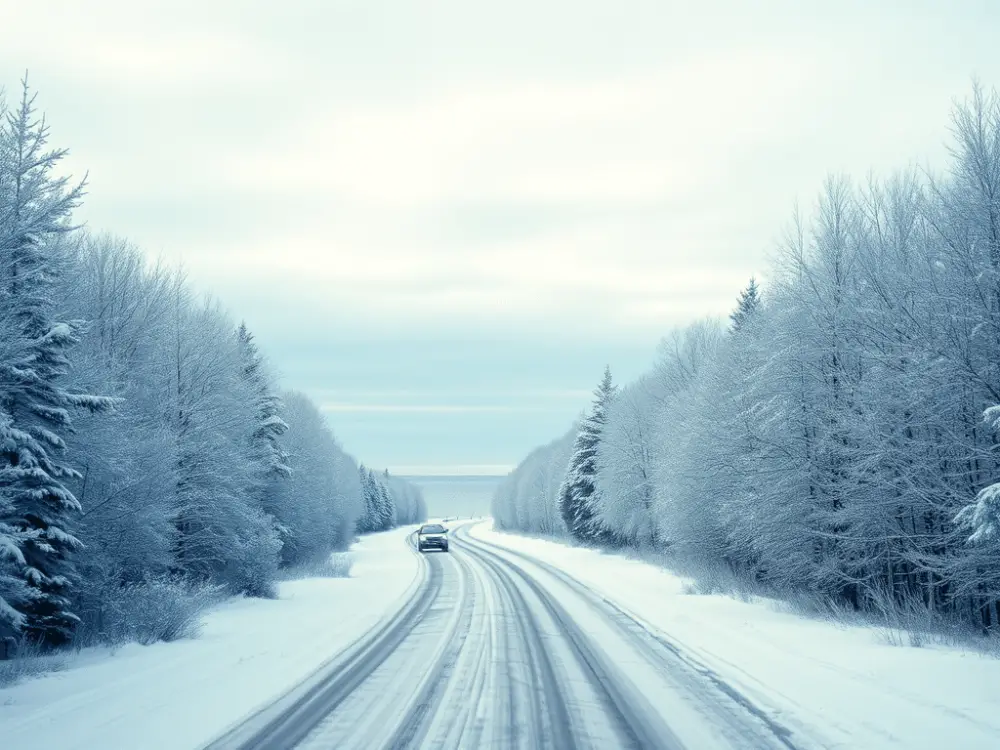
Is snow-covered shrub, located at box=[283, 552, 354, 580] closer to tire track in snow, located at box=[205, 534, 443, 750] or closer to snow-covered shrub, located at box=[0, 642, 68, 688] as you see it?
tire track in snow, located at box=[205, 534, 443, 750]

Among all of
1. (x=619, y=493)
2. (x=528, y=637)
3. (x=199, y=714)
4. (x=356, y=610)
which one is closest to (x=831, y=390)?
(x=528, y=637)

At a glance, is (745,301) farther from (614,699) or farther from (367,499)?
(367,499)

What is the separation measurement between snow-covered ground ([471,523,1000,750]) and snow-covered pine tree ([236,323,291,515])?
16502mm

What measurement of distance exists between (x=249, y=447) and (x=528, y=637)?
16325 mm

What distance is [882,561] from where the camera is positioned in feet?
57.6

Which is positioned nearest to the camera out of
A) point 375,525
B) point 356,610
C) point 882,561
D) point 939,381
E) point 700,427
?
point 939,381

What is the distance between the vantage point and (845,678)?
9.74 m

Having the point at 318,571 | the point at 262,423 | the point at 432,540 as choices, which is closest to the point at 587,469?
the point at 432,540

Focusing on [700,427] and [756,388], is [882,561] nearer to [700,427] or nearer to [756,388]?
[756,388]

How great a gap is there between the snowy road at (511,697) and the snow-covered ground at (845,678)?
19.0 inches

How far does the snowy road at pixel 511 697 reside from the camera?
734cm

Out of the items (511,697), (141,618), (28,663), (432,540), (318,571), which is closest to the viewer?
(511,697)

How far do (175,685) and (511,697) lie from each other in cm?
436

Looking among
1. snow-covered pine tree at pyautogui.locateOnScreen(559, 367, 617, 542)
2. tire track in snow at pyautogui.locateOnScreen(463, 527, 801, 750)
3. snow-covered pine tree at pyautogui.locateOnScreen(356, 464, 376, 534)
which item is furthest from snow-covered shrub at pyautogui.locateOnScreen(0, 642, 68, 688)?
snow-covered pine tree at pyautogui.locateOnScreen(356, 464, 376, 534)
